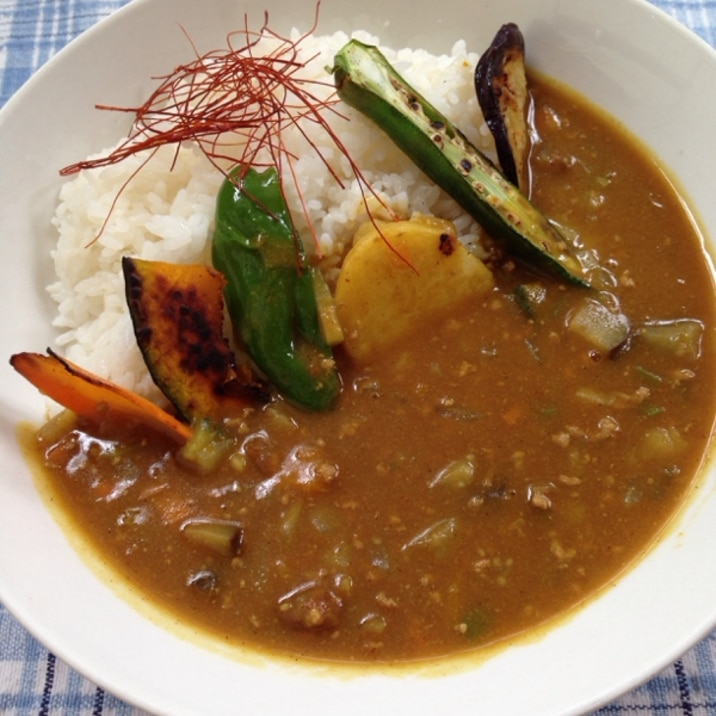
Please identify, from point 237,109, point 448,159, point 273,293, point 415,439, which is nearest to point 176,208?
point 237,109

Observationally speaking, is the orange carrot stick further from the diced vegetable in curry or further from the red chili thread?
the red chili thread

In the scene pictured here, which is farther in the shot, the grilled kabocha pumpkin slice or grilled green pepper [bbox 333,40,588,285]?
grilled green pepper [bbox 333,40,588,285]

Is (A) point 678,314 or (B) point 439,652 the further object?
(A) point 678,314

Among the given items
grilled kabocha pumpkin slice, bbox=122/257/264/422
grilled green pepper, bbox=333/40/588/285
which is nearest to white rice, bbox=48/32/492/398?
grilled green pepper, bbox=333/40/588/285

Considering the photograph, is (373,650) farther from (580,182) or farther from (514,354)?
(580,182)

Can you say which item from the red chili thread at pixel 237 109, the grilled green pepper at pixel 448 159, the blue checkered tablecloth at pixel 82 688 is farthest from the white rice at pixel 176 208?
the blue checkered tablecloth at pixel 82 688

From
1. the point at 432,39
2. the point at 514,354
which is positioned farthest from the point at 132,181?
the point at 514,354
